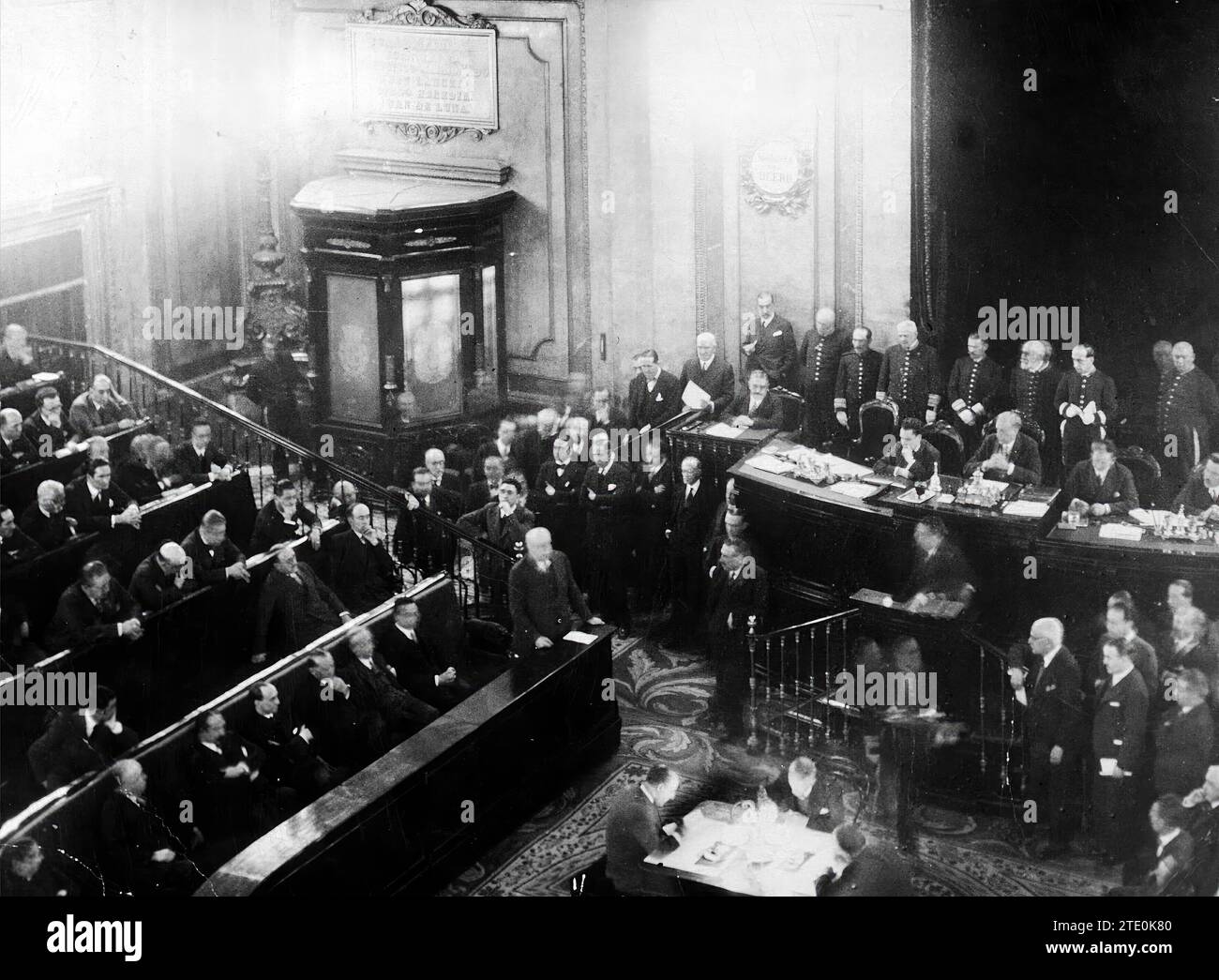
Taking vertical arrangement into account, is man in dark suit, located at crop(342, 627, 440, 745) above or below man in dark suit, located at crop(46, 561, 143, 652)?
below

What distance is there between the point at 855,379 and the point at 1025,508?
4.73ft

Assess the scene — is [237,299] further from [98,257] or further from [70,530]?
[70,530]

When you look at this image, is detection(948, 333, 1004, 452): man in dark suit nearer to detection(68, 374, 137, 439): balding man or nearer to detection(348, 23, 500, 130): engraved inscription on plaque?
detection(348, 23, 500, 130): engraved inscription on plaque

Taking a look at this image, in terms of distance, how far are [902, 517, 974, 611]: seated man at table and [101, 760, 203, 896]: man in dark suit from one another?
4.14 m

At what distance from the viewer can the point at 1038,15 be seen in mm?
9508

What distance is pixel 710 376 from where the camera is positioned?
11094mm

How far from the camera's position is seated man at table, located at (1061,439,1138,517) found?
→ 9914mm

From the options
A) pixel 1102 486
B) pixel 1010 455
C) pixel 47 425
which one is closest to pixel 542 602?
pixel 1010 455

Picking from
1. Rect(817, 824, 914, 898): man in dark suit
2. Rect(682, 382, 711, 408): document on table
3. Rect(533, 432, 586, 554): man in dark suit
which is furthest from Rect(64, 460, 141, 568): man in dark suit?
Rect(817, 824, 914, 898): man in dark suit

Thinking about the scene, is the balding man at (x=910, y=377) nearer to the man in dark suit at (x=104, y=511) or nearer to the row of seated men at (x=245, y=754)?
the row of seated men at (x=245, y=754)

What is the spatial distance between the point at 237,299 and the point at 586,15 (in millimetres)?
2670

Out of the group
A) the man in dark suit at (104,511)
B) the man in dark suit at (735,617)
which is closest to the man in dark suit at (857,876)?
the man in dark suit at (735,617)
